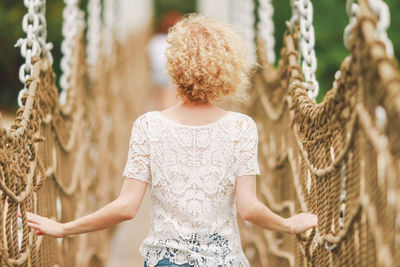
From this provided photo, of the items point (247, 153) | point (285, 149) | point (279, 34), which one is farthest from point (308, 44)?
point (279, 34)

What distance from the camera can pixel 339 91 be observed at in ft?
5.16

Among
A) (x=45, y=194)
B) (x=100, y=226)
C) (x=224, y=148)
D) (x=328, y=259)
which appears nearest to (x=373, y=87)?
(x=224, y=148)

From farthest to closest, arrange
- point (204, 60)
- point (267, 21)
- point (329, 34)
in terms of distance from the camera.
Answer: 1. point (329, 34)
2. point (267, 21)
3. point (204, 60)

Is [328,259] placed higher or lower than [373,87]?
lower

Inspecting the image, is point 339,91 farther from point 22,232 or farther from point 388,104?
point 22,232

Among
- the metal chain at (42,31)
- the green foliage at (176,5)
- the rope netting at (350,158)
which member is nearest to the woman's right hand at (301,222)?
the rope netting at (350,158)

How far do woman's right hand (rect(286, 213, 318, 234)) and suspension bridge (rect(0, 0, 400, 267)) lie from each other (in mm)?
35

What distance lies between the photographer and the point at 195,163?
1.74 meters

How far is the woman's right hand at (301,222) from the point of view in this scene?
6.04 feet

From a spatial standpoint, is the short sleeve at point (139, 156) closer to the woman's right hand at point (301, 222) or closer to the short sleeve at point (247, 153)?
the short sleeve at point (247, 153)

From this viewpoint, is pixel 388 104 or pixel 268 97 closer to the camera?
pixel 388 104

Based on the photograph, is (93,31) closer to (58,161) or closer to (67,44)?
(67,44)

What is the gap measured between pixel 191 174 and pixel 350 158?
0.43m

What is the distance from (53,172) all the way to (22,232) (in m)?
0.55
